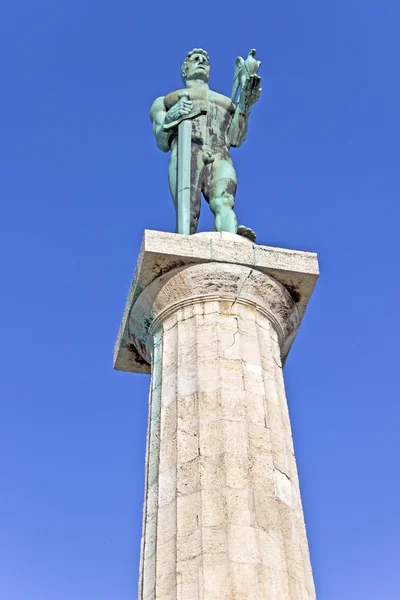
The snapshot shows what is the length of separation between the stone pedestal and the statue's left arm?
8.12 ft

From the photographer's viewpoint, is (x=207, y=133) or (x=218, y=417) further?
(x=207, y=133)

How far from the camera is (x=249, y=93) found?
1055 centimetres

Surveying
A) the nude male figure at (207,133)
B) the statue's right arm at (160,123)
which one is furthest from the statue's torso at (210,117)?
the statue's right arm at (160,123)

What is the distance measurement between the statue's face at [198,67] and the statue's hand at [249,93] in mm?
839

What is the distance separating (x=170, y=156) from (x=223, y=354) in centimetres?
367

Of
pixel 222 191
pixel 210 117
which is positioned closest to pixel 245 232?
pixel 222 191

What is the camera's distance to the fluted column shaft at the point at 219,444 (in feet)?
20.7

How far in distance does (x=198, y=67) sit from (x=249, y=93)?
113 cm

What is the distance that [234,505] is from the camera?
6.57 metres

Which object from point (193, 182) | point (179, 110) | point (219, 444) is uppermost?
point (179, 110)

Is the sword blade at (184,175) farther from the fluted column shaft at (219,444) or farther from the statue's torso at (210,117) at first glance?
the fluted column shaft at (219,444)

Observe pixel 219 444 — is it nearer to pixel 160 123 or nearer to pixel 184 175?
pixel 184 175

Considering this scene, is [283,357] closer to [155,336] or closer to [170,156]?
[155,336]

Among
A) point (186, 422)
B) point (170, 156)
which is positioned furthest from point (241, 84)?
point (186, 422)
